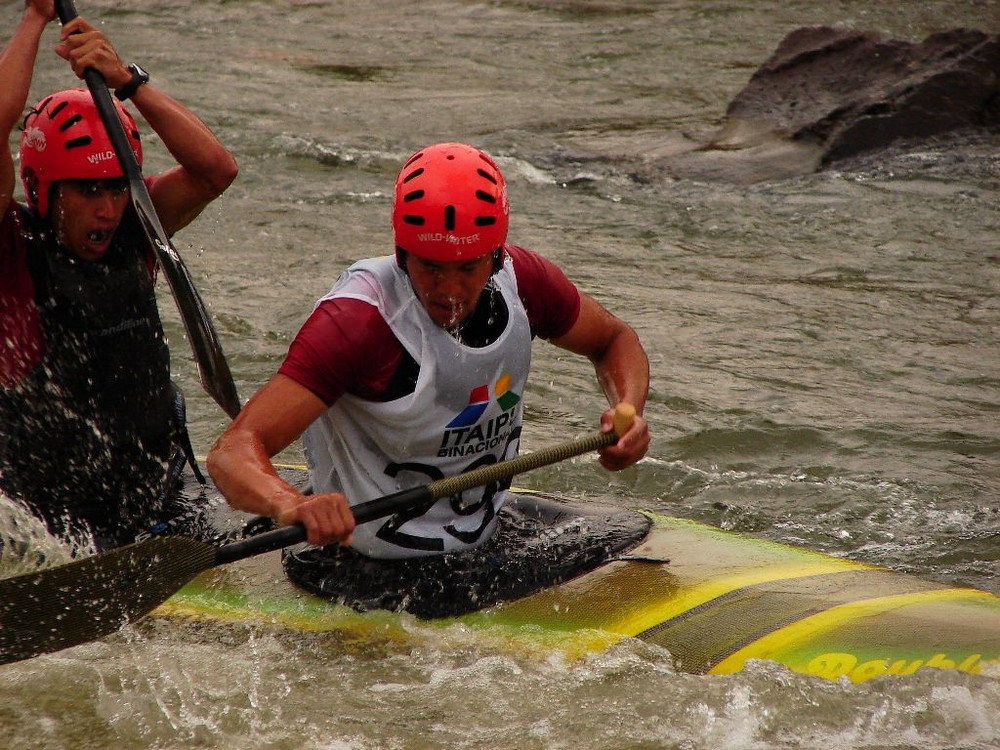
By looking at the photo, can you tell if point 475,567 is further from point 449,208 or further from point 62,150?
point 62,150

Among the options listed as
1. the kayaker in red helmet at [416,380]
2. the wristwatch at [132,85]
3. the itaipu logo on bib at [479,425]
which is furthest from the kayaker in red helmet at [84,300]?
the itaipu logo on bib at [479,425]

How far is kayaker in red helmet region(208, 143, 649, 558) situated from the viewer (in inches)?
126

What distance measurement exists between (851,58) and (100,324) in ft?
28.2

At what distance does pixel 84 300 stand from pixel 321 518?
124 centimetres

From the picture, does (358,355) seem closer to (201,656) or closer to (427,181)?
(427,181)

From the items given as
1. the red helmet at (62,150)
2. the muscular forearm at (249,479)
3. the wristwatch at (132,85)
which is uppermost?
the wristwatch at (132,85)

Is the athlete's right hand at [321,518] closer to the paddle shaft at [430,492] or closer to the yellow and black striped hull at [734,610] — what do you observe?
the paddle shaft at [430,492]

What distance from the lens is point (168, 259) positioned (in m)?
4.03

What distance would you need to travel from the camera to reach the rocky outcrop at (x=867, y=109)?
10281 mm

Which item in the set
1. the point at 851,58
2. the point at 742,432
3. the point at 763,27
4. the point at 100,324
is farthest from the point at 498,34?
the point at 100,324

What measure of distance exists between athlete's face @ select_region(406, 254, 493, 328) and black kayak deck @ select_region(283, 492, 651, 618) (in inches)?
28.1

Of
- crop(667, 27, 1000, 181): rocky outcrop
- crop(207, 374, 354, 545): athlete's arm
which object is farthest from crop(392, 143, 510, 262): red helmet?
crop(667, 27, 1000, 181): rocky outcrop

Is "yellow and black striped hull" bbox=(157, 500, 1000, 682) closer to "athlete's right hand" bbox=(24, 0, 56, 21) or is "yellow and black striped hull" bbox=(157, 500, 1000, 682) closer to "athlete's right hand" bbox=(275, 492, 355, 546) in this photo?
"athlete's right hand" bbox=(275, 492, 355, 546)

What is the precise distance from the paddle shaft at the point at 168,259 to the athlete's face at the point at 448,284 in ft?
3.23
